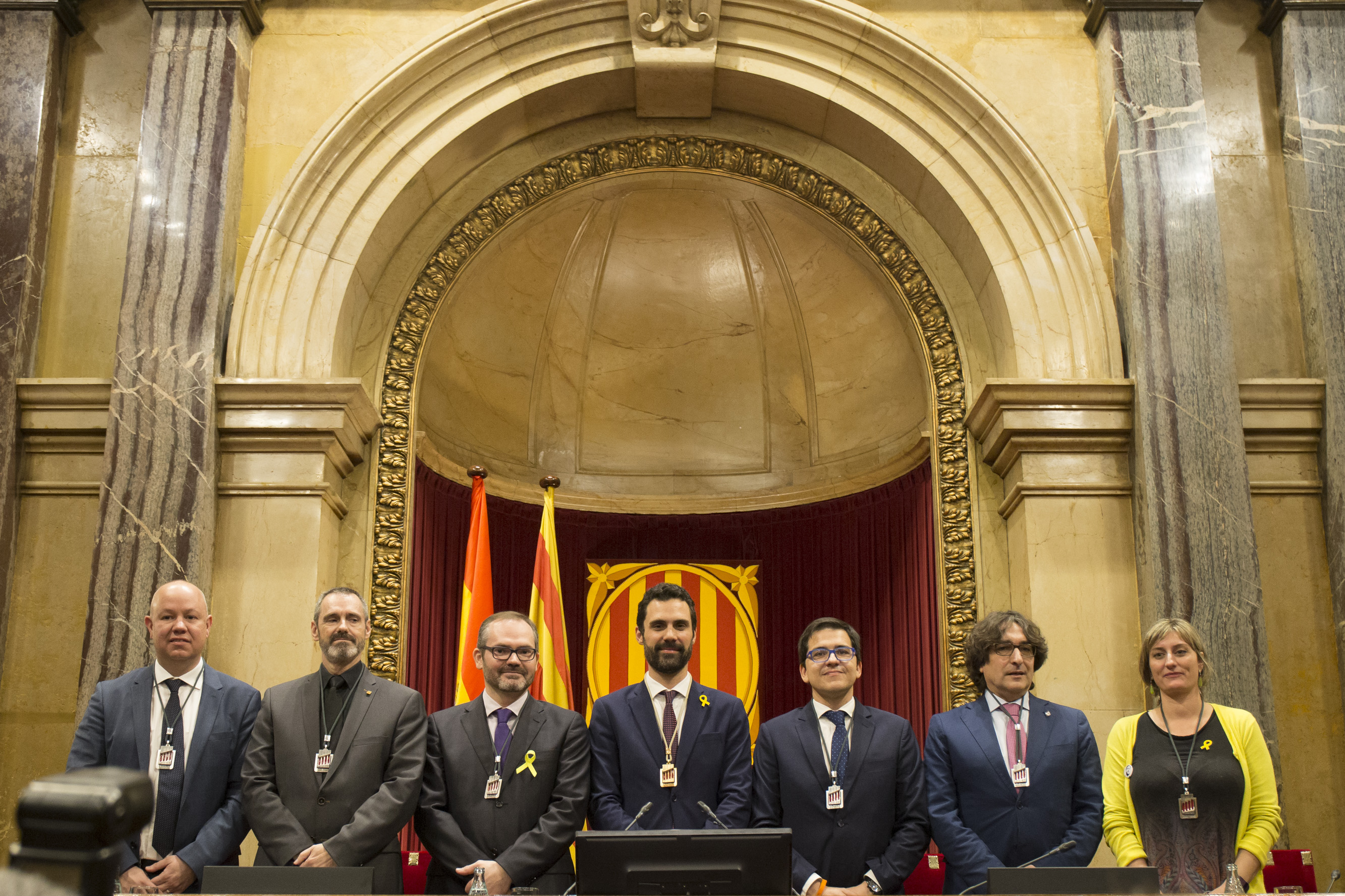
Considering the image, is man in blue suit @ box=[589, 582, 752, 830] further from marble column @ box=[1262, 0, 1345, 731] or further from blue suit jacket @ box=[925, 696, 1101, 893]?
marble column @ box=[1262, 0, 1345, 731]

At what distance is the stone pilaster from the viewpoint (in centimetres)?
473

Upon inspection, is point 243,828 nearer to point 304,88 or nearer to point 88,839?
point 88,839

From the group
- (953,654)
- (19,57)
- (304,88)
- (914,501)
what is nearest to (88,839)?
(953,654)

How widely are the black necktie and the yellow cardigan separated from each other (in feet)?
8.64

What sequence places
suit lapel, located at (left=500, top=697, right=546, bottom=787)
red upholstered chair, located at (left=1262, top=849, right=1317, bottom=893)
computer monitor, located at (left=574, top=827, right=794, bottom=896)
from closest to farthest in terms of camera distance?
computer monitor, located at (left=574, top=827, right=794, bottom=896) < suit lapel, located at (left=500, top=697, right=546, bottom=787) < red upholstered chair, located at (left=1262, top=849, right=1317, bottom=893)

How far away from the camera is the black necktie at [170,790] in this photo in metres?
3.45

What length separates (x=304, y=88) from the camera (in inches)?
211

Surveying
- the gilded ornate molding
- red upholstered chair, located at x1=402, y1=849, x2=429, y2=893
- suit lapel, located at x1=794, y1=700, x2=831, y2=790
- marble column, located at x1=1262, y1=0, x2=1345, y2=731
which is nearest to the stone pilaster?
the gilded ornate molding

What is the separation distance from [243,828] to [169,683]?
48cm

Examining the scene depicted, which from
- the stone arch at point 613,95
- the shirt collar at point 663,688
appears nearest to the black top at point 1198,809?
the shirt collar at point 663,688

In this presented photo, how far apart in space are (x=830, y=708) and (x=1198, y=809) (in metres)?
1.04

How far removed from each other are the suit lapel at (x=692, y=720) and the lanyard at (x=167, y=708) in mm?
1457

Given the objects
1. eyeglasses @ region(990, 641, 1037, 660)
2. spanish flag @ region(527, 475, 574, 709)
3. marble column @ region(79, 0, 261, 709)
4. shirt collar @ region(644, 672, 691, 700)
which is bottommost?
shirt collar @ region(644, 672, 691, 700)

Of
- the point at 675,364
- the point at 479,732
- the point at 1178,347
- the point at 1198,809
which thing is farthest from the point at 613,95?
the point at 1198,809
